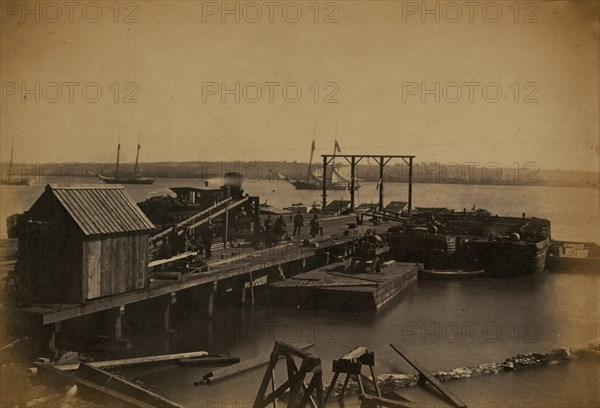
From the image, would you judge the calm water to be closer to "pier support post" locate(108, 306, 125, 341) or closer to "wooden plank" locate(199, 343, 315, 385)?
"wooden plank" locate(199, 343, 315, 385)

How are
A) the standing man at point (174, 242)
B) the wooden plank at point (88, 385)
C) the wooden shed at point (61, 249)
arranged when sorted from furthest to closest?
the standing man at point (174, 242), the wooden shed at point (61, 249), the wooden plank at point (88, 385)

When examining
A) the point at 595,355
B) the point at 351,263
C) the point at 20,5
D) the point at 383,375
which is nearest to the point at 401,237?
the point at 351,263

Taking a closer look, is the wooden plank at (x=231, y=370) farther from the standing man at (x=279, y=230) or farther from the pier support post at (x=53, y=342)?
the standing man at (x=279, y=230)

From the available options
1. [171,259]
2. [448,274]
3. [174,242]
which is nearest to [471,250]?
[448,274]

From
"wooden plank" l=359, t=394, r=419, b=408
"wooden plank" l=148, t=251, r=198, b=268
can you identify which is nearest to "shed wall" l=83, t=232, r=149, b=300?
"wooden plank" l=148, t=251, r=198, b=268

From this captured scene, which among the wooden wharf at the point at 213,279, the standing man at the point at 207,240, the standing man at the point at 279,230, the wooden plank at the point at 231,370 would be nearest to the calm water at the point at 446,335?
the wooden plank at the point at 231,370
